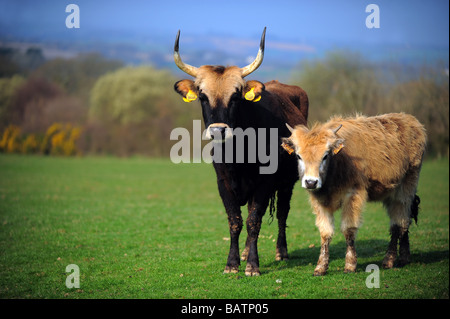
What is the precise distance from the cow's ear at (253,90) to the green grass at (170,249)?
9.50ft

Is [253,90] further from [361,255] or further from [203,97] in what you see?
[361,255]

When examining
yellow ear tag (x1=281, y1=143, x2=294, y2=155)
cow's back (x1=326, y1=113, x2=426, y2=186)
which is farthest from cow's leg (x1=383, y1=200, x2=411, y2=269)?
yellow ear tag (x1=281, y1=143, x2=294, y2=155)

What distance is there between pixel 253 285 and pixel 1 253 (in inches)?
213

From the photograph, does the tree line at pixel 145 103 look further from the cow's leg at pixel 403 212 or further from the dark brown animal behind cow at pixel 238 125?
the dark brown animal behind cow at pixel 238 125

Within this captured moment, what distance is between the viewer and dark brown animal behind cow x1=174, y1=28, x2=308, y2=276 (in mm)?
7500

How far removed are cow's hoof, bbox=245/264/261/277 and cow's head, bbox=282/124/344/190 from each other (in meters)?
1.70

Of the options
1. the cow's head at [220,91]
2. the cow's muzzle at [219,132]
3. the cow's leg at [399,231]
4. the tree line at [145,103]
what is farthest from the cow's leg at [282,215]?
the tree line at [145,103]

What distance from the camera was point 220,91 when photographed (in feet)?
24.6

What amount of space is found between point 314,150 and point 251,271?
223 centimetres

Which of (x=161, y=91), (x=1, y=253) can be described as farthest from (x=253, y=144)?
(x=161, y=91)

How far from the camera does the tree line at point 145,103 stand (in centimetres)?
2986

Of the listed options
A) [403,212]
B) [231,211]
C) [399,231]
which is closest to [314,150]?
[231,211]

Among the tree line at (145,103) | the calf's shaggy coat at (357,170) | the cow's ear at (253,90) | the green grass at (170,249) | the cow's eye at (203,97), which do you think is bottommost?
the green grass at (170,249)

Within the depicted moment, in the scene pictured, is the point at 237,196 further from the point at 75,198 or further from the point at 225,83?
the point at 75,198
